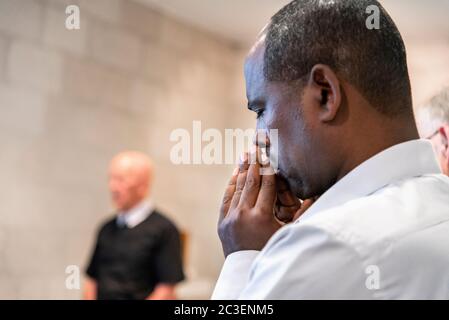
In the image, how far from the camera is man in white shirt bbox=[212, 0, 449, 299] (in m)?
0.73

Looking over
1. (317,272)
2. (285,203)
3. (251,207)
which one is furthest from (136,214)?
(317,272)

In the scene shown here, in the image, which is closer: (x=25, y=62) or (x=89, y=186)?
(x=25, y=62)

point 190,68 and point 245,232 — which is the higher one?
point 190,68

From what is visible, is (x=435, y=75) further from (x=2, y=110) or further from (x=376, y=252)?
(x=376, y=252)

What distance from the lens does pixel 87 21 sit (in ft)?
13.5

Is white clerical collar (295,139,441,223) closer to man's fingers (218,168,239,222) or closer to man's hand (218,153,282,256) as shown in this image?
man's hand (218,153,282,256)

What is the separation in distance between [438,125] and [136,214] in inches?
83.6

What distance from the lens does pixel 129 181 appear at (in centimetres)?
356

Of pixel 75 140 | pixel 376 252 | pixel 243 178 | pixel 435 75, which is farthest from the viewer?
pixel 435 75

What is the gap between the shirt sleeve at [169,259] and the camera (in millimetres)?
3141

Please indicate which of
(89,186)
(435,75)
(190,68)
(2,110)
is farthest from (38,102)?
(435,75)

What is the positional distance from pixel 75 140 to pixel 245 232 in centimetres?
331

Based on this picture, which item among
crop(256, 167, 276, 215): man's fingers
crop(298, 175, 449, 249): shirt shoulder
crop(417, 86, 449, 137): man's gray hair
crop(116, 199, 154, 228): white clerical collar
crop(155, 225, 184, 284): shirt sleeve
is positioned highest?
crop(417, 86, 449, 137): man's gray hair

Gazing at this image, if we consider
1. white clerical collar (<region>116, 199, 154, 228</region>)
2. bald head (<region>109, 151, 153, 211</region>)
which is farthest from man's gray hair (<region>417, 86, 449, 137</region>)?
bald head (<region>109, 151, 153, 211</region>)
